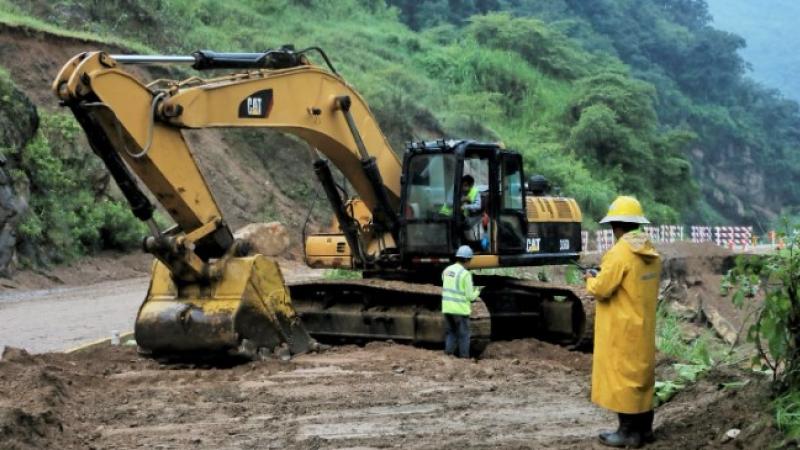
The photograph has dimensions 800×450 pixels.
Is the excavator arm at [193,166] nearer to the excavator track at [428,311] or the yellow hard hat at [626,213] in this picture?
the excavator track at [428,311]

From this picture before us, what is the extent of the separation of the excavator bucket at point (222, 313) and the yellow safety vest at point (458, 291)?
181 cm

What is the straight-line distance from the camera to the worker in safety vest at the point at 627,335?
7098 millimetres

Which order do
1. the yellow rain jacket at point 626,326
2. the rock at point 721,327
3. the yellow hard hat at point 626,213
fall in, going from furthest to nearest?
the rock at point 721,327 < the yellow hard hat at point 626,213 < the yellow rain jacket at point 626,326

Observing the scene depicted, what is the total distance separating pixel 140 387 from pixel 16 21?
21.5 m

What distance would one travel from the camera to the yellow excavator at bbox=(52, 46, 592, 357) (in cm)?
1045

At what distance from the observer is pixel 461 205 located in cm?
1283

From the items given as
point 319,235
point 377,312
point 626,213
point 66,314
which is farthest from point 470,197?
point 66,314

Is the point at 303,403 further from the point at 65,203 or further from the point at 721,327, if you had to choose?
the point at 65,203

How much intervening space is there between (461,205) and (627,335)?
19.1 ft

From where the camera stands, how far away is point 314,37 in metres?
51.0

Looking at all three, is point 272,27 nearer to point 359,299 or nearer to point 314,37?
point 314,37

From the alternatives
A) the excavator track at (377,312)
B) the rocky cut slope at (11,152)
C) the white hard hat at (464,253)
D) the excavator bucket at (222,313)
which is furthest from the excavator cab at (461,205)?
the rocky cut slope at (11,152)

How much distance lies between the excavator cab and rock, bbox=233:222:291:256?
46.8ft

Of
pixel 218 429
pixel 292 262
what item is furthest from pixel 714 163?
pixel 218 429
